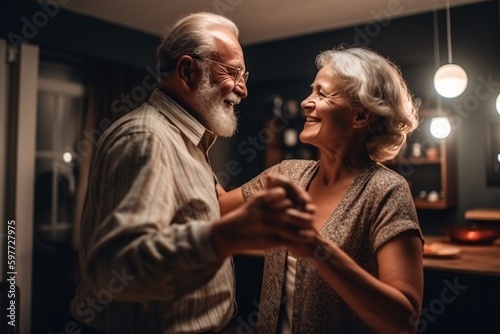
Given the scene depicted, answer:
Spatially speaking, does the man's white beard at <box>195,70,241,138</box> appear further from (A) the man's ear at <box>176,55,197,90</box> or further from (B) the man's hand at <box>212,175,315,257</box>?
(B) the man's hand at <box>212,175,315,257</box>

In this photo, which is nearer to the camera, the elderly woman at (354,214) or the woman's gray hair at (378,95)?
the elderly woman at (354,214)

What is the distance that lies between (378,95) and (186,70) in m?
0.65

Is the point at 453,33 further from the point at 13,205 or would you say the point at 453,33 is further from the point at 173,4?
the point at 13,205

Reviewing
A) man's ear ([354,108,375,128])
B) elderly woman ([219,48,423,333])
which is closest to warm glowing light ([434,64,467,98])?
elderly woman ([219,48,423,333])

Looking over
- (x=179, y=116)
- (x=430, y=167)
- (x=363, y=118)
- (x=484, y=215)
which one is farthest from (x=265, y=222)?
(x=430, y=167)

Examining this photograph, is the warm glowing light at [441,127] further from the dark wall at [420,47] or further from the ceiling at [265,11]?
the ceiling at [265,11]

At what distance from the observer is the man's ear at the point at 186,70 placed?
1.25 m

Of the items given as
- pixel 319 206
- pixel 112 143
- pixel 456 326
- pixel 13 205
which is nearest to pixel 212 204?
pixel 112 143

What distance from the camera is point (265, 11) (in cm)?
Result: 482

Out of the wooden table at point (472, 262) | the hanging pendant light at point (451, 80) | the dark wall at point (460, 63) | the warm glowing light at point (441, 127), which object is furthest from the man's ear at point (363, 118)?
the dark wall at point (460, 63)

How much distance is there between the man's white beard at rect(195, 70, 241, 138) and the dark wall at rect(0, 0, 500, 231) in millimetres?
3346

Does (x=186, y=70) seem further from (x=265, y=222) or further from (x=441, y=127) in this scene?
(x=441, y=127)

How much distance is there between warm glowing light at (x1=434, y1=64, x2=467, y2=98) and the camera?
2938 mm

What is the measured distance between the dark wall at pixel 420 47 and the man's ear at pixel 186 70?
11.0ft
